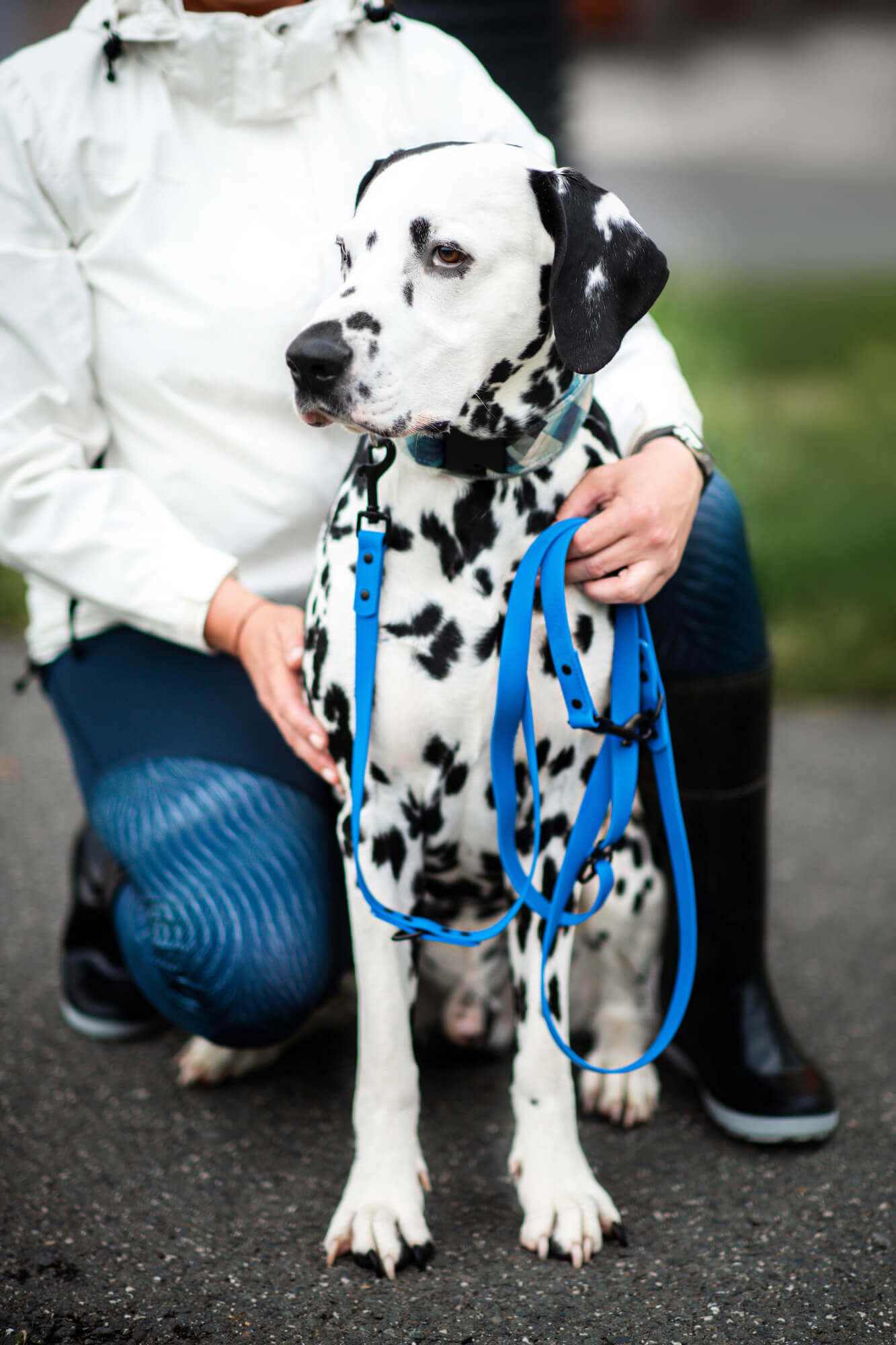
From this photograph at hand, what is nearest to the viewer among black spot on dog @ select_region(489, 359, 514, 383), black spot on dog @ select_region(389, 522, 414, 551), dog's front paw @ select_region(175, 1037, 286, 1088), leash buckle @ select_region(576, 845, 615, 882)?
black spot on dog @ select_region(489, 359, 514, 383)

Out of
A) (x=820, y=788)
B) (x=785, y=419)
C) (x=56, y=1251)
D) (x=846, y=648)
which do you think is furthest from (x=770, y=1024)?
(x=785, y=419)

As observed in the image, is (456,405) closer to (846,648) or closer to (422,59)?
(422,59)

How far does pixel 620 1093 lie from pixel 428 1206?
1.38 ft

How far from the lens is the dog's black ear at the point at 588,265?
1.55 metres

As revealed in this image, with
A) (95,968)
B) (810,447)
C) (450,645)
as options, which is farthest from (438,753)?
(810,447)

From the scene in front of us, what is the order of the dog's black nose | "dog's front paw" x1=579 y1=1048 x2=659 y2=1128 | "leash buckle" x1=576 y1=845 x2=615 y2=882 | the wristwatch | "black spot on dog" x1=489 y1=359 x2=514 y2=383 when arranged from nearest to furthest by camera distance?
the dog's black nose
"black spot on dog" x1=489 y1=359 x2=514 y2=383
"leash buckle" x1=576 y1=845 x2=615 y2=882
the wristwatch
"dog's front paw" x1=579 y1=1048 x2=659 y2=1128

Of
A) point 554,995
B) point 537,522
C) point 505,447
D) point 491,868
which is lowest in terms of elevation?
point 554,995

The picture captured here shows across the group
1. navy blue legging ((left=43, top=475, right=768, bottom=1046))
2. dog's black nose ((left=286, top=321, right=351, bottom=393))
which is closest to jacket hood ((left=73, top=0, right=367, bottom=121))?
dog's black nose ((left=286, top=321, right=351, bottom=393))

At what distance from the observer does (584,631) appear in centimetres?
173

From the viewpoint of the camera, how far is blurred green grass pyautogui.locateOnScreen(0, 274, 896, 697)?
484 cm

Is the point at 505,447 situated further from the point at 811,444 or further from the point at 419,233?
the point at 811,444

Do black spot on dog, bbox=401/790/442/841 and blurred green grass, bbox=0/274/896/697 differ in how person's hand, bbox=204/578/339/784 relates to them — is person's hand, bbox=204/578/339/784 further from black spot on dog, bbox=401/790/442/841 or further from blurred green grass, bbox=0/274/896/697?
blurred green grass, bbox=0/274/896/697

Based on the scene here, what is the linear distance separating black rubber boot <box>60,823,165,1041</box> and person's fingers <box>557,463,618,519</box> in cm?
123

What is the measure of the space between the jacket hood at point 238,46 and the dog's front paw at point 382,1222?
1.73m
